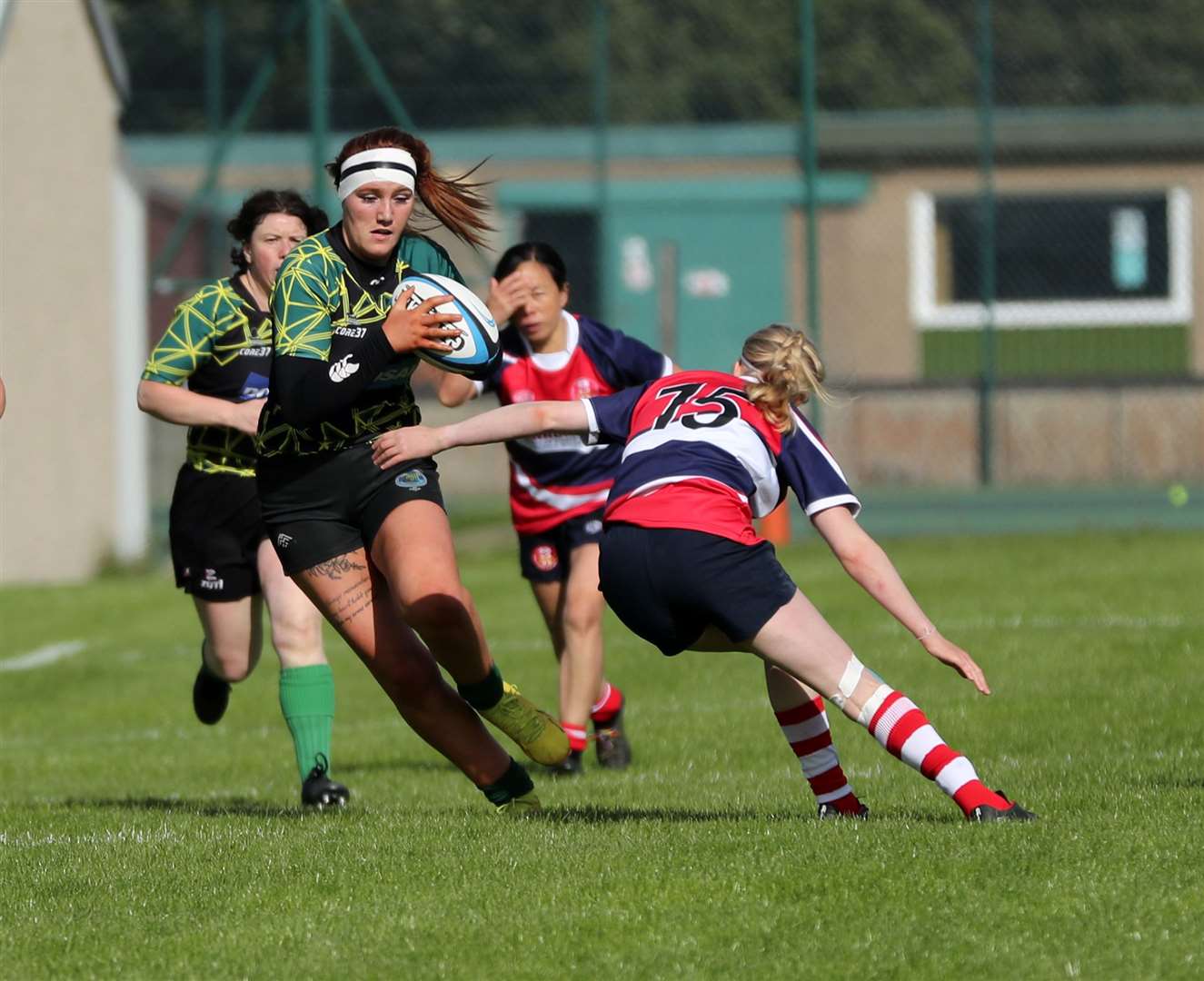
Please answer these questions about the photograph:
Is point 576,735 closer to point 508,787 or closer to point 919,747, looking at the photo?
point 508,787

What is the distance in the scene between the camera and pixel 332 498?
638 centimetres

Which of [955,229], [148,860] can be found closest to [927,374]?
[955,229]

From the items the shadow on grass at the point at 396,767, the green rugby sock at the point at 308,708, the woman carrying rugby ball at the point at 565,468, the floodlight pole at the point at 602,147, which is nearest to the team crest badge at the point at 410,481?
the green rugby sock at the point at 308,708

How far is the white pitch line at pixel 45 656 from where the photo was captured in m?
13.6

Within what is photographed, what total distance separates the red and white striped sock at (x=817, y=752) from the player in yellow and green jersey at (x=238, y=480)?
6.65 ft

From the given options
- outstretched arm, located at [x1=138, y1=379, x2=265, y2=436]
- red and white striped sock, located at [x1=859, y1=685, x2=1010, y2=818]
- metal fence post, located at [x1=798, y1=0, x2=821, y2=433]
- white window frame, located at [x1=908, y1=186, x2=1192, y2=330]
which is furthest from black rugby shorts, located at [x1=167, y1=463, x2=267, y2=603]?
white window frame, located at [x1=908, y1=186, x2=1192, y2=330]

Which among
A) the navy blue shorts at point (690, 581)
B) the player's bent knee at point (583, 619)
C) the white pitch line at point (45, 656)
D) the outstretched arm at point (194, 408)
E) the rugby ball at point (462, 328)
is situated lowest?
the white pitch line at point (45, 656)

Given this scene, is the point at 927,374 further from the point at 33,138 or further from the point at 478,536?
the point at 33,138

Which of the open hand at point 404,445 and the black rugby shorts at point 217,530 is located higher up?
the open hand at point 404,445

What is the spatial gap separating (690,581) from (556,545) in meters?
3.19

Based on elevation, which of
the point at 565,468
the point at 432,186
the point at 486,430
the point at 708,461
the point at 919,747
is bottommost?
the point at 919,747

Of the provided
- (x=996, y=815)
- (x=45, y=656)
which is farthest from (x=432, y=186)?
(x=45, y=656)

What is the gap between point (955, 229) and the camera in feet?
72.9

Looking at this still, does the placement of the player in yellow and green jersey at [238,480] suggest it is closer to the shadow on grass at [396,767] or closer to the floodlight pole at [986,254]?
the shadow on grass at [396,767]
